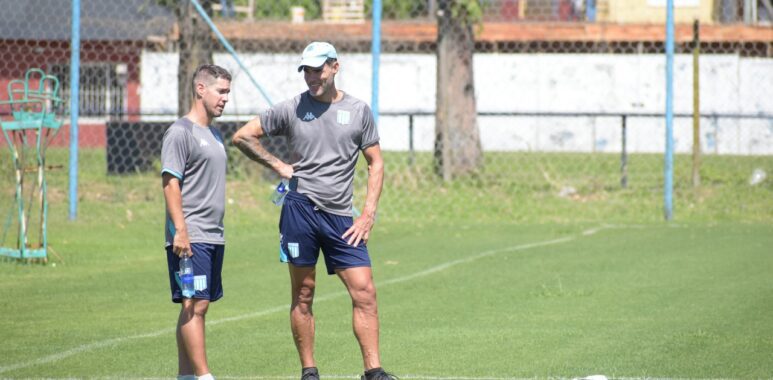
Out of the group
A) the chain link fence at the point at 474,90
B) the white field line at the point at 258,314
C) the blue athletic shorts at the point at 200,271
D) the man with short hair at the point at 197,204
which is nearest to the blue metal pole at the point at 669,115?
the chain link fence at the point at 474,90

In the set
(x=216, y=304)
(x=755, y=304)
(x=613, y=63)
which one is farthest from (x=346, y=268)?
(x=613, y=63)

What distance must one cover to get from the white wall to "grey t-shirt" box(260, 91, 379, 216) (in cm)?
2419

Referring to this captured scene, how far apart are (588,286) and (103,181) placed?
37.1ft

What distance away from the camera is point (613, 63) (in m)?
35.5

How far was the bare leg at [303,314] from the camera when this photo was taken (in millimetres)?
7500

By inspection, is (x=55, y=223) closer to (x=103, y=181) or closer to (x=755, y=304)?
(x=103, y=181)

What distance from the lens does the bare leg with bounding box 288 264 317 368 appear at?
7.50 metres

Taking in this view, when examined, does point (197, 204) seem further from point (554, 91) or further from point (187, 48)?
point (554, 91)

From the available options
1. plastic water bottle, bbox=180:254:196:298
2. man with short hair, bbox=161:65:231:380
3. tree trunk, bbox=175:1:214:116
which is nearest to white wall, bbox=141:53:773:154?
tree trunk, bbox=175:1:214:116

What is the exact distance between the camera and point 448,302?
10.9 m

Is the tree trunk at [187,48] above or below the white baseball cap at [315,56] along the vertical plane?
above

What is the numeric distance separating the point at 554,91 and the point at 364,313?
29722 millimetres

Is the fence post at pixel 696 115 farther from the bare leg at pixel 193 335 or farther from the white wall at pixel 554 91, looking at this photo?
the bare leg at pixel 193 335

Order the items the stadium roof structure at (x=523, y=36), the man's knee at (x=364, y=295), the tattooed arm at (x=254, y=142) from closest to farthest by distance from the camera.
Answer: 1. the man's knee at (x=364, y=295)
2. the tattooed arm at (x=254, y=142)
3. the stadium roof structure at (x=523, y=36)
